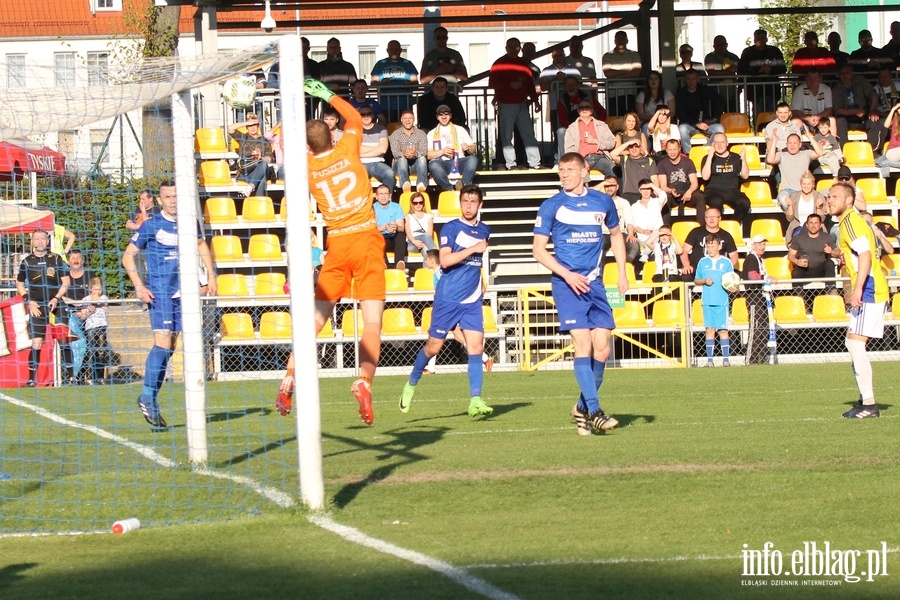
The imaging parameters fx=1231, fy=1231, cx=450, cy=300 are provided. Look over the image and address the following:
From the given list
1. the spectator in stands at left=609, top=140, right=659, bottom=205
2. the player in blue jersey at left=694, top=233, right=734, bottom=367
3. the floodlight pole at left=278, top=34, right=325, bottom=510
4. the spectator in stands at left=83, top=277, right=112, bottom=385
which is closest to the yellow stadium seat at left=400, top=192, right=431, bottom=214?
the spectator in stands at left=609, top=140, right=659, bottom=205

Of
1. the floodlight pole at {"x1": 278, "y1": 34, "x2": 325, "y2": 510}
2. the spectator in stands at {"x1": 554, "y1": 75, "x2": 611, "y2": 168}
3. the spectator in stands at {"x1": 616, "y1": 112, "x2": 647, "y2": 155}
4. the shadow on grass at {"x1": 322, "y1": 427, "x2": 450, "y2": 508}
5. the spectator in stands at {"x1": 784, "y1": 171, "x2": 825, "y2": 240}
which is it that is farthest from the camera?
the spectator in stands at {"x1": 554, "y1": 75, "x2": 611, "y2": 168}

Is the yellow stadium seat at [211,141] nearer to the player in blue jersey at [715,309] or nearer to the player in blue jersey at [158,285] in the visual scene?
the player in blue jersey at [715,309]

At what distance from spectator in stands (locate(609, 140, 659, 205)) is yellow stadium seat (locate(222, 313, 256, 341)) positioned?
725 centimetres

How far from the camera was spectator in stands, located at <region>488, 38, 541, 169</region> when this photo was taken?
2244cm

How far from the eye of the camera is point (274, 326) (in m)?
17.4

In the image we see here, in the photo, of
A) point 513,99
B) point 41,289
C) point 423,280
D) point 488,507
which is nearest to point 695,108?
point 513,99

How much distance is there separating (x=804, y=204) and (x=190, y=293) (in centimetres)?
1459

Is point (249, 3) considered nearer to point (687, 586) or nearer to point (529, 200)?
point (529, 200)

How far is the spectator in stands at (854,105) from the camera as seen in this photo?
2325cm

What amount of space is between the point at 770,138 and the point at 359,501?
16840 millimetres

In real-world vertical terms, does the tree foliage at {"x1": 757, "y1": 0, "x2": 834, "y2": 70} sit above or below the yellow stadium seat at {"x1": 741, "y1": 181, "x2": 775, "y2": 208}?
above

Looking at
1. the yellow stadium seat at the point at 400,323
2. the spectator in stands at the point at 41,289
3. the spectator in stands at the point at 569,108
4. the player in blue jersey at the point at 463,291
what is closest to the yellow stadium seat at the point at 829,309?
the spectator in stands at the point at 569,108

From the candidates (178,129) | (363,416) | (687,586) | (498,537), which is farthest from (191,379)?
(687,586)

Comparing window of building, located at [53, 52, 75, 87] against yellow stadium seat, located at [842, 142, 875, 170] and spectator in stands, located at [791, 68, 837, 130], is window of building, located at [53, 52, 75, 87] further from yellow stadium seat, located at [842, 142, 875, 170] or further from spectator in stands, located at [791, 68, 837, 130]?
yellow stadium seat, located at [842, 142, 875, 170]
